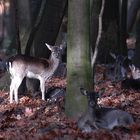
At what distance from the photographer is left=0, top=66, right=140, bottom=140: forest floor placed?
29.4ft

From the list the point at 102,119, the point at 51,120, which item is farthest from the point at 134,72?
the point at 102,119

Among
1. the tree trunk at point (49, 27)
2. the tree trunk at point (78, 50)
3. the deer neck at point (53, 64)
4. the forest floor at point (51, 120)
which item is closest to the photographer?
the forest floor at point (51, 120)

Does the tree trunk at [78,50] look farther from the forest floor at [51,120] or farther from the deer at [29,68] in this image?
the deer at [29,68]

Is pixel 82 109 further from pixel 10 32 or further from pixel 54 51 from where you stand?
pixel 10 32

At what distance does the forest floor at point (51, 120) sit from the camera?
8969mm

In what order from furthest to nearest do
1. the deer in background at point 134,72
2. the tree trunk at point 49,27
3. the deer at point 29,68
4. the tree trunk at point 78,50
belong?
the deer in background at point 134,72 → the tree trunk at point 49,27 → the deer at point 29,68 → the tree trunk at point 78,50

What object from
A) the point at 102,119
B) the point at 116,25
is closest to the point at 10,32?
the point at 116,25

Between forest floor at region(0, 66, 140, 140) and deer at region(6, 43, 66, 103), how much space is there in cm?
36

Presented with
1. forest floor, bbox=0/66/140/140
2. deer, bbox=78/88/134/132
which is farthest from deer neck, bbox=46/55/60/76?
deer, bbox=78/88/134/132

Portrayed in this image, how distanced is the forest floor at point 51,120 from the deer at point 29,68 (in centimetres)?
36

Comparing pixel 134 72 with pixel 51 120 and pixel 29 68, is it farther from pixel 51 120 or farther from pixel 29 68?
pixel 51 120

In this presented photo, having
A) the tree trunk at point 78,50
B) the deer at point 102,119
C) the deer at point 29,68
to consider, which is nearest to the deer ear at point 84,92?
the deer at point 102,119

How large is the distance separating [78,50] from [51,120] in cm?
154

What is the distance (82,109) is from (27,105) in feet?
7.87
